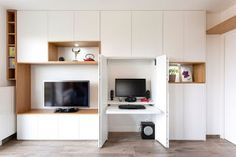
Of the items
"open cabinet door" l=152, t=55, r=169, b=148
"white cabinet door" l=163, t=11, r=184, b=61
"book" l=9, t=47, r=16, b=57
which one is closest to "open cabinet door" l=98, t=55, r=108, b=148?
"open cabinet door" l=152, t=55, r=169, b=148

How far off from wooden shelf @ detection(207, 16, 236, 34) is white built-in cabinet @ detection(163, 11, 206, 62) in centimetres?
26

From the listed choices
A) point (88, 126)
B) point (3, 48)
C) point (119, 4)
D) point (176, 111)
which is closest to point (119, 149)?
point (88, 126)

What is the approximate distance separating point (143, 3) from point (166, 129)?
2209 mm

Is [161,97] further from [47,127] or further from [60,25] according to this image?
[60,25]

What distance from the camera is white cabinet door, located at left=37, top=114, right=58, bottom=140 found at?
356cm

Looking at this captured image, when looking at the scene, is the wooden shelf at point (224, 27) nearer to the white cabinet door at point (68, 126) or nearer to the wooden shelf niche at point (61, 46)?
the wooden shelf niche at point (61, 46)

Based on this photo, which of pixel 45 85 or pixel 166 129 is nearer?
pixel 166 129

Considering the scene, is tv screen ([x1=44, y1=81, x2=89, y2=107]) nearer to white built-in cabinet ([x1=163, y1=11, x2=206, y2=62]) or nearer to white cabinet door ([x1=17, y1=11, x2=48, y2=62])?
white cabinet door ([x1=17, y1=11, x2=48, y2=62])

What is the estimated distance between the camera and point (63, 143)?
347 centimetres

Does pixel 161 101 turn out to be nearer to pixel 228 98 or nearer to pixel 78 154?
pixel 228 98

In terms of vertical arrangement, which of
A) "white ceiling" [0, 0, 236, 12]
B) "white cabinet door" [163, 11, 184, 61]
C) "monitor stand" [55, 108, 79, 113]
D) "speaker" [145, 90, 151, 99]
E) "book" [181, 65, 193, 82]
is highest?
"white ceiling" [0, 0, 236, 12]

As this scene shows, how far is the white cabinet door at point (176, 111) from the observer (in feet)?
11.8

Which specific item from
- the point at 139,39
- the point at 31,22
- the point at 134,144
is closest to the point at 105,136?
the point at 134,144

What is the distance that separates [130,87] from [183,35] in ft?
4.73
